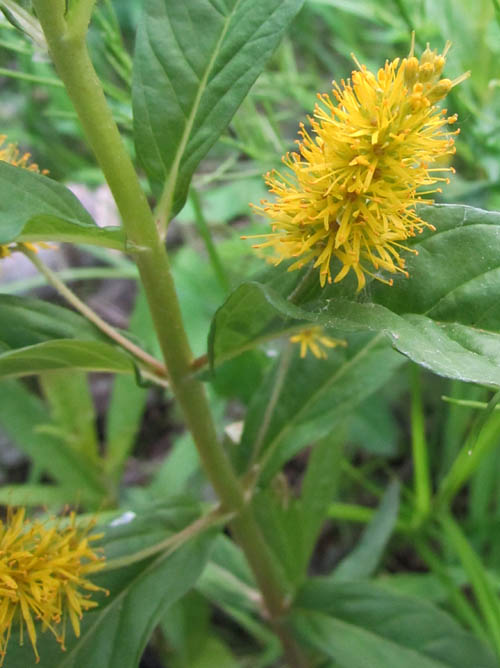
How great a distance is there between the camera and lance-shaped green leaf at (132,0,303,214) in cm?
84

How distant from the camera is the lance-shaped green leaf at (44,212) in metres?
0.71

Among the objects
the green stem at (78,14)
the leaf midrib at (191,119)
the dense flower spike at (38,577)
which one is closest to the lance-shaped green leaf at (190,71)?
the leaf midrib at (191,119)

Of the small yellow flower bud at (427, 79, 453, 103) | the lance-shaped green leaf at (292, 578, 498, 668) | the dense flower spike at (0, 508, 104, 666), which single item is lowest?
the lance-shaped green leaf at (292, 578, 498, 668)

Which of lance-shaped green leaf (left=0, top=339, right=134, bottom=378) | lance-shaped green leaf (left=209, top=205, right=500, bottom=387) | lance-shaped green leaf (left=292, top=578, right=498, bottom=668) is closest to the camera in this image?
lance-shaped green leaf (left=209, top=205, right=500, bottom=387)

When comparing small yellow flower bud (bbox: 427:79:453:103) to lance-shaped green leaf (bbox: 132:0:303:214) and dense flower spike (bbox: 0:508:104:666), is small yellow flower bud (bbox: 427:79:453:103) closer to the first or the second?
lance-shaped green leaf (bbox: 132:0:303:214)

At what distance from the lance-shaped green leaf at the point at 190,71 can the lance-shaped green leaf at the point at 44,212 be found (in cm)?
13

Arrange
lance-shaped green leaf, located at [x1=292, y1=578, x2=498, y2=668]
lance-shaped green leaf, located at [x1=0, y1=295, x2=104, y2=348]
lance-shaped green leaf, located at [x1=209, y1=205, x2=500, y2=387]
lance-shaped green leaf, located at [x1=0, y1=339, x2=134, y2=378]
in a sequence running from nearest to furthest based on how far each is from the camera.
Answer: lance-shaped green leaf, located at [x1=209, y1=205, x2=500, y2=387] → lance-shaped green leaf, located at [x1=0, y1=339, x2=134, y2=378] → lance-shaped green leaf, located at [x1=0, y1=295, x2=104, y2=348] → lance-shaped green leaf, located at [x1=292, y1=578, x2=498, y2=668]

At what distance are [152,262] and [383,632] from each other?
0.76m

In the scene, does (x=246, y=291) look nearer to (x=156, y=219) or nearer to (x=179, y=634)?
(x=156, y=219)

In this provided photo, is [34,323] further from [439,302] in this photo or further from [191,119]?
[439,302]

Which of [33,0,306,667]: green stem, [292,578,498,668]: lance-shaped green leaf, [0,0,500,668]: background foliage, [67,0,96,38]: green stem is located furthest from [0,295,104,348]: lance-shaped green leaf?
[292,578,498,668]: lance-shaped green leaf

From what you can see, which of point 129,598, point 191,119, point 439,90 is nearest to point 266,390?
point 129,598

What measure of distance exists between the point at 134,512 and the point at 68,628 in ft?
0.64

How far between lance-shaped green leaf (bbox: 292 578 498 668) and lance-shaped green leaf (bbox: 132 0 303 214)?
78 centimetres
